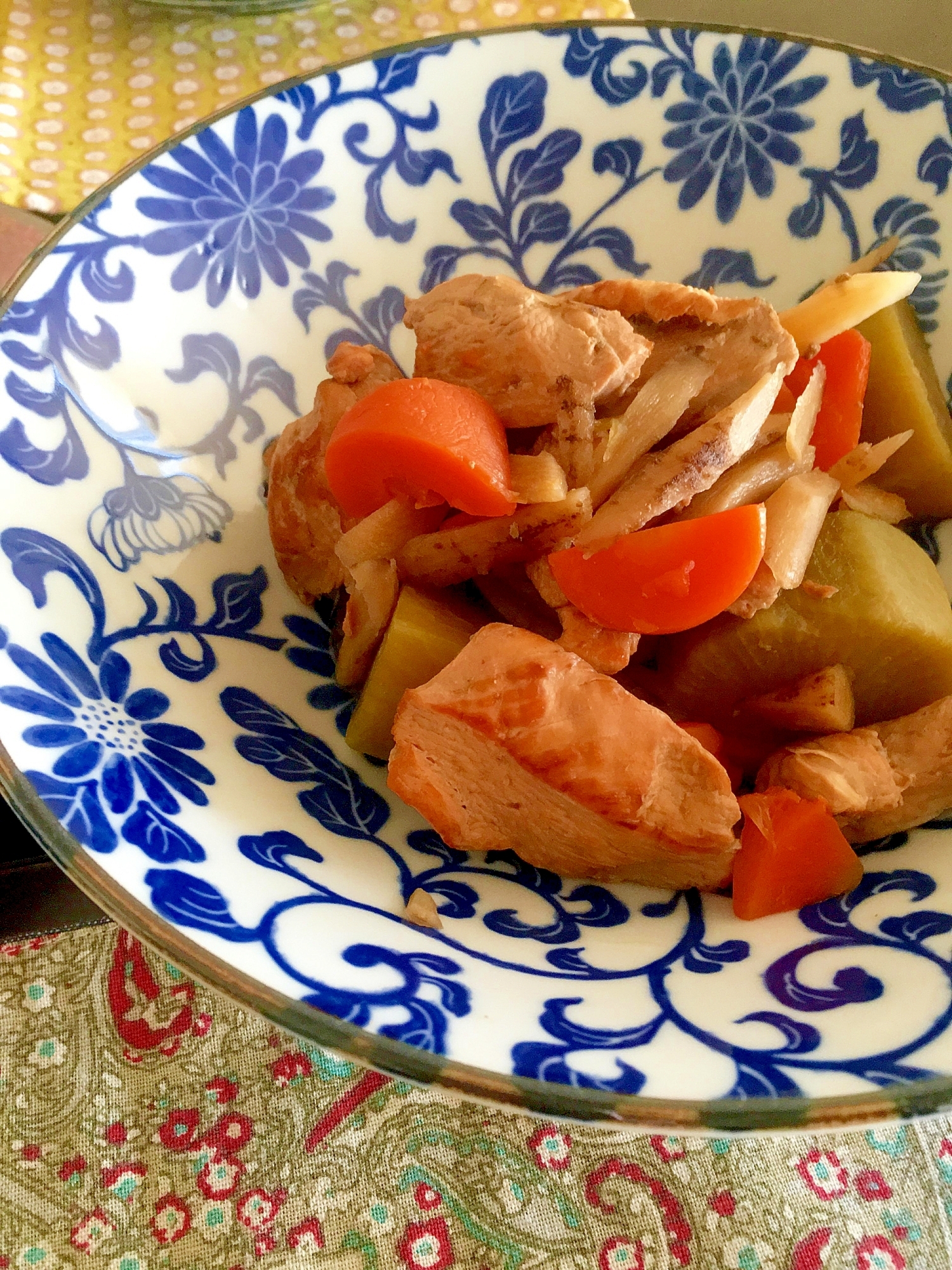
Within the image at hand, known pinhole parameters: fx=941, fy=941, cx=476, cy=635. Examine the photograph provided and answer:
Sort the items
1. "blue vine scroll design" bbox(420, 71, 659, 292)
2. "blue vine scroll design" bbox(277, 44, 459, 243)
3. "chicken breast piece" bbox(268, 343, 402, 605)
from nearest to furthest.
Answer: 1. "chicken breast piece" bbox(268, 343, 402, 605)
2. "blue vine scroll design" bbox(277, 44, 459, 243)
3. "blue vine scroll design" bbox(420, 71, 659, 292)

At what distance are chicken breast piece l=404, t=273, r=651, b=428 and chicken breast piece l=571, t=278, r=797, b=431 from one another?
4 cm

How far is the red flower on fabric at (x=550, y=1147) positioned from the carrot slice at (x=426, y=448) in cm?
89

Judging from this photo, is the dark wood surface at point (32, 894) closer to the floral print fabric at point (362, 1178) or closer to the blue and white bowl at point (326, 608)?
the floral print fabric at point (362, 1178)

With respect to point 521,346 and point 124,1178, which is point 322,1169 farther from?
point 521,346

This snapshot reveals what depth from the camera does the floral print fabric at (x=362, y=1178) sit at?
48.8 inches

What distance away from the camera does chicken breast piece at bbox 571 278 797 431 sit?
1.43 m

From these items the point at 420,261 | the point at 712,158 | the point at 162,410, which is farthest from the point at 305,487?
the point at 712,158

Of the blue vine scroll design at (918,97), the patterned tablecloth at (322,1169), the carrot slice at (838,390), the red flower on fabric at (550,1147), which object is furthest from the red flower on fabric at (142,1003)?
the blue vine scroll design at (918,97)

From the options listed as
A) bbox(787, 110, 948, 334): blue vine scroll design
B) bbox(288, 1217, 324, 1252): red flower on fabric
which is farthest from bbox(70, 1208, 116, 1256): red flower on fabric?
bbox(787, 110, 948, 334): blue vine scroll design

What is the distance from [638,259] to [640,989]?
1.46 m

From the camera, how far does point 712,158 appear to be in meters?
1.89

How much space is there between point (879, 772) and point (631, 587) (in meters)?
0.43

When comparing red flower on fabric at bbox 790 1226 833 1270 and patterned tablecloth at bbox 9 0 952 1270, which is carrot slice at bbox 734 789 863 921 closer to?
patterned tablecloth at bbox 9 0 952 1270

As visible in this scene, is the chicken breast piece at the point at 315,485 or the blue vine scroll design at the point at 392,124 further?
the blue vine scroll design at the point at 392,124
